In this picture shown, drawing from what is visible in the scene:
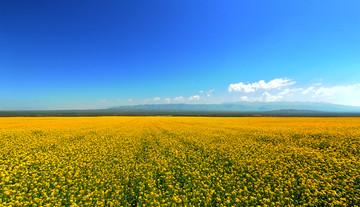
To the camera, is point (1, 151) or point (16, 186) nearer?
point (16, 186)

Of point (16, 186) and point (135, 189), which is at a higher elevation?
point (16, 186)

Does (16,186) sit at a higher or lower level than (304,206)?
higher

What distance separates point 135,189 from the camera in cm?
659

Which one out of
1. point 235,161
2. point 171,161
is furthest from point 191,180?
point 235,161

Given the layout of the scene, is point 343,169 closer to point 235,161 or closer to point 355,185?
point 355,185

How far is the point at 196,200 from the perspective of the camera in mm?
5312

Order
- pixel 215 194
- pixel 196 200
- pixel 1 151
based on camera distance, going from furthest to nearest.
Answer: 1. pixel 1 151
2. pixel 215 194
3. pixel 196 200

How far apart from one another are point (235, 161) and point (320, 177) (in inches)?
166

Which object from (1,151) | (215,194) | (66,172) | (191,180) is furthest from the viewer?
(1,151)

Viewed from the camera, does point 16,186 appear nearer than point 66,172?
Yes

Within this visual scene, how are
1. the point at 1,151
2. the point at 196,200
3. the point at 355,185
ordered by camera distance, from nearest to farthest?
the point at 196,200, the point at 355,185, the point at 1,151

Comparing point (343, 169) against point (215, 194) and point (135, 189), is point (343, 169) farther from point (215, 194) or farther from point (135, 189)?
point (135, 189)

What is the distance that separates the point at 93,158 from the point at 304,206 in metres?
12.0

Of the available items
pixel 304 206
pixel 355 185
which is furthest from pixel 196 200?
pixel 355 185
